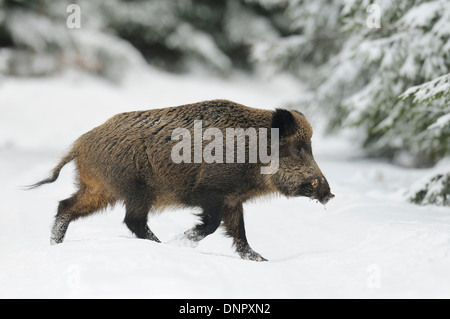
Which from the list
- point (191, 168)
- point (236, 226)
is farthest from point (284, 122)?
point (236, 226)

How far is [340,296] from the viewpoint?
141 inches

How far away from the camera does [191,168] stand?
15.8 ft

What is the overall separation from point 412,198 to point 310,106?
3921 millimetres

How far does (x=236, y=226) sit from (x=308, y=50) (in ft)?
22.8

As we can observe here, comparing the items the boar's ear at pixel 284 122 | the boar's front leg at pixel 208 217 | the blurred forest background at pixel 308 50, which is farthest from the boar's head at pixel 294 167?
the blurred forest background at pixel 308 50

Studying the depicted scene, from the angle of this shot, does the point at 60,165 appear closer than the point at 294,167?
No

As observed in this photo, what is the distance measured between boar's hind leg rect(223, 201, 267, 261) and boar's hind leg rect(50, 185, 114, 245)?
102cm

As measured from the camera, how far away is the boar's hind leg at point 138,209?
4852mm

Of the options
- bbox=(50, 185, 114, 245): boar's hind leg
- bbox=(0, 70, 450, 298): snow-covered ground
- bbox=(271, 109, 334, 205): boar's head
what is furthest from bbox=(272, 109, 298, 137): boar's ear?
bbox=(50, 185, 114, 245): boar's hind leg

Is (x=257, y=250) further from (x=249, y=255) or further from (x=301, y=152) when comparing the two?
(x=301, y=152)

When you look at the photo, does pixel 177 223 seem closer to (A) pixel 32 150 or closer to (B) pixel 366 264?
(B) pixel 366 264

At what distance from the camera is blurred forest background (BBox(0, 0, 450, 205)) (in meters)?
6.58

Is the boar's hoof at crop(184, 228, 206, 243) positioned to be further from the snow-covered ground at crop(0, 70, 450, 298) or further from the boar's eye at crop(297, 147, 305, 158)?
the boar's eye at crop(297, 147, 305, 158)

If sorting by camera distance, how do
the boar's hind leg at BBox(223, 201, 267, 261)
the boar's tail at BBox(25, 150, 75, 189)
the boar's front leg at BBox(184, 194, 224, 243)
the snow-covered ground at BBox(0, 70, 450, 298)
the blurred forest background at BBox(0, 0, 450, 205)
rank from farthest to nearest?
the blurred forest background at BBox(0, 0, 450, 205) < the boar's tail at BBox(25, 150, 75, 189) < the boar's hind leg at BBox(223, 201, 267, 261) < the boar's front leg at BBox(184, 194, 224, 243) < the snow-covered ground at BBox(0, 70, 450, 298)
